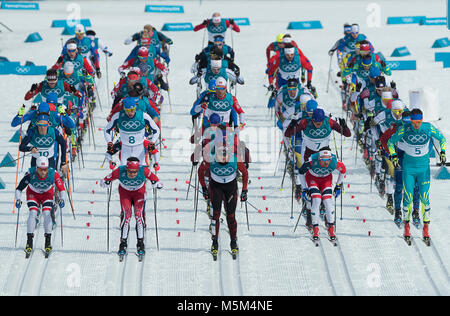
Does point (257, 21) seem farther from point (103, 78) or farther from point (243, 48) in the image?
point (103, 78)

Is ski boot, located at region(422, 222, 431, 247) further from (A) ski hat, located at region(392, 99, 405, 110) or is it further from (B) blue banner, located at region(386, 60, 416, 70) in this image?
(B) blue banner, located at region(386, 60, 416, 70)

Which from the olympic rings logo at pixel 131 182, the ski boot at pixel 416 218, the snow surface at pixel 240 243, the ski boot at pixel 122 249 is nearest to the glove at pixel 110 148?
the olympic rings logo at pixel 131 182

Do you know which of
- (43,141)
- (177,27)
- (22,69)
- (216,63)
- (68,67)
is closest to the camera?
(43,141)

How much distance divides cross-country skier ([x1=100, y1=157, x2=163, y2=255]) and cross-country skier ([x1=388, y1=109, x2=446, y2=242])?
448cm

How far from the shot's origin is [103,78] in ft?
92.3

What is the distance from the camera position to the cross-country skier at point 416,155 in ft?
52.8

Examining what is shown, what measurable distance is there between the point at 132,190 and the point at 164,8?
975 inches

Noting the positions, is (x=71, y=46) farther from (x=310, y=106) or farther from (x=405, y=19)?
(x=405, y=19)

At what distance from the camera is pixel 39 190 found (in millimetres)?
15906

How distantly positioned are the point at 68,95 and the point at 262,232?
615 centimetres

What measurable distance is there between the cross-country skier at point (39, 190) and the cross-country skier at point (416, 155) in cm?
617

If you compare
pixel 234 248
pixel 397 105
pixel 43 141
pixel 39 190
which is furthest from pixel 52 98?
pixel 397 105

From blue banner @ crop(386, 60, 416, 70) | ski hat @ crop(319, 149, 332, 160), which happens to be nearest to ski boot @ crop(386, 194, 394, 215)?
ski hat @ crop(319, 149, 332, 160)

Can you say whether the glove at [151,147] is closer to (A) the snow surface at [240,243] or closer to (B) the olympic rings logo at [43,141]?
(A) the snow surface at [240,243]
